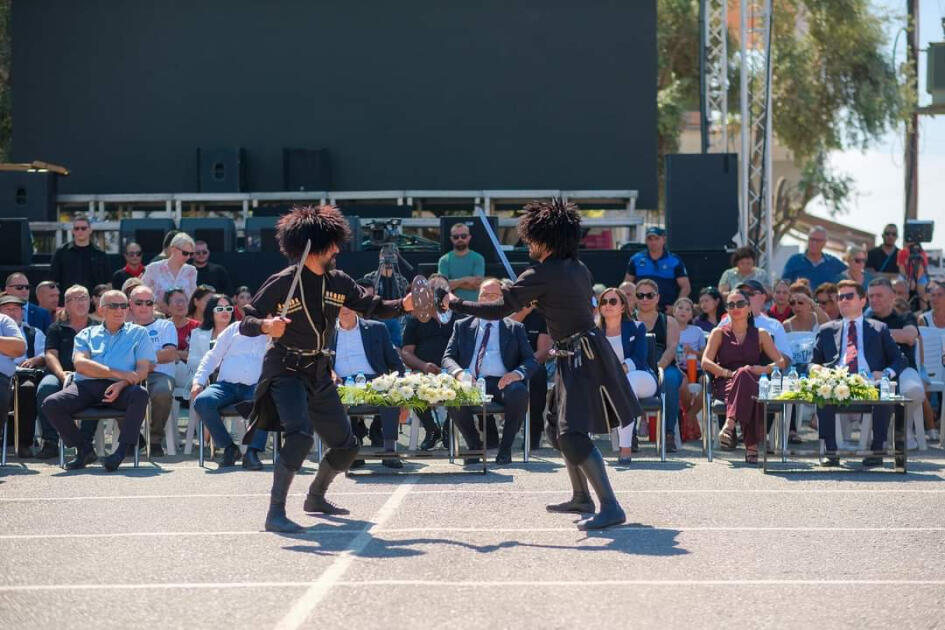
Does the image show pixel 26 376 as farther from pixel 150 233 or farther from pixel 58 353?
pixel 150 233

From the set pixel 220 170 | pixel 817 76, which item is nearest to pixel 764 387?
pixel 220 170

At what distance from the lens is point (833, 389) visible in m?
11.3

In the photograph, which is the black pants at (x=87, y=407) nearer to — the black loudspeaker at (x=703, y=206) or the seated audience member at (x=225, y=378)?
the seated audience member at (x=225, y=378)

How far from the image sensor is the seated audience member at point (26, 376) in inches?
505

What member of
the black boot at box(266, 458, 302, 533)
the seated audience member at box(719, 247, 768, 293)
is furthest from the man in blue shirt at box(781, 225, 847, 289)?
the black boot at box(266, 458, 302, 533)

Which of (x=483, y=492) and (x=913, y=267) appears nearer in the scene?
(x=483, y=492)

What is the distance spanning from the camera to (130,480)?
1104 cm

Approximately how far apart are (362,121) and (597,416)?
14.1 meters

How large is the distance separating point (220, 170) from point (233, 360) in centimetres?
943

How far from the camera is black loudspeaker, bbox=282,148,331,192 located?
21.4 metres

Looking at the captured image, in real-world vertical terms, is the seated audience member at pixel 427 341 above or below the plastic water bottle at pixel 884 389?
above

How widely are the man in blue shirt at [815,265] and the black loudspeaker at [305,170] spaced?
7.51m

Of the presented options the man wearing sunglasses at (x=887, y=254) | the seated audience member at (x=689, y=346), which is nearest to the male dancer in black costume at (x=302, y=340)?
the seated audience member at (x=689, y=346)

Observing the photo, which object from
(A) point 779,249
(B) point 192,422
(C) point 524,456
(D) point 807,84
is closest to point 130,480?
(B) point 192,422
